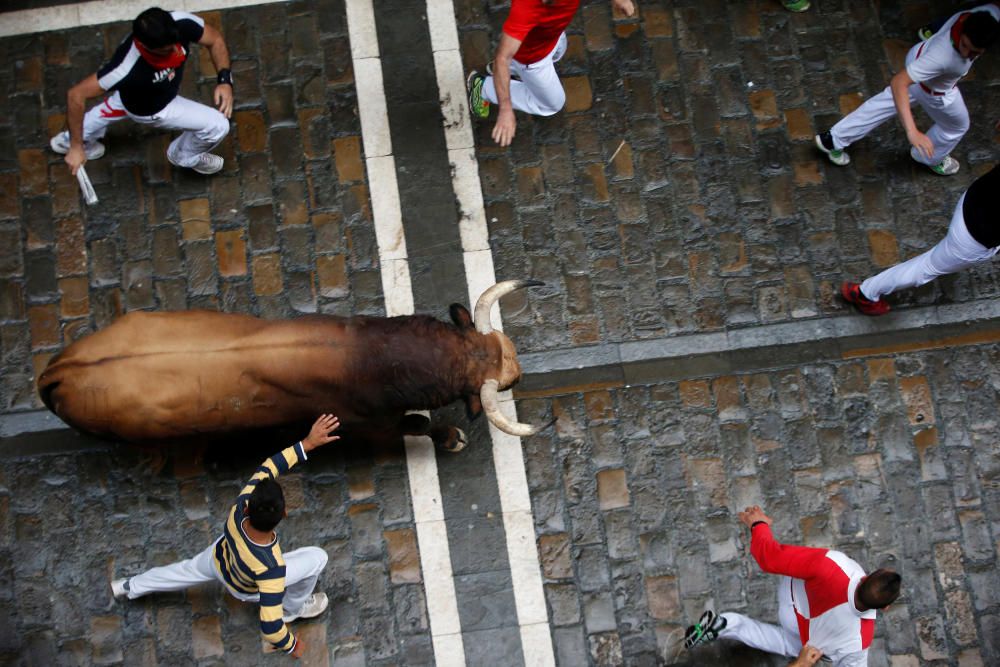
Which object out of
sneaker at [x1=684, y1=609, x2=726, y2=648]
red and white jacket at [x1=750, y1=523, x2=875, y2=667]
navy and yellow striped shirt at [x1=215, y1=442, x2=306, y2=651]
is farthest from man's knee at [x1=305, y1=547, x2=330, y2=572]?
red and white jacket at [x1=750, y1=523, x2=875, y2=667]

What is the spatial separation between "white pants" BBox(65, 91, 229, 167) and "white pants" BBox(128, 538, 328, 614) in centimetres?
314

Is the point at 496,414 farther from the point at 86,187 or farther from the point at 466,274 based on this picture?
the point at 86,187

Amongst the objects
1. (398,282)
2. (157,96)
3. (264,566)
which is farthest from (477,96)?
(264,566)

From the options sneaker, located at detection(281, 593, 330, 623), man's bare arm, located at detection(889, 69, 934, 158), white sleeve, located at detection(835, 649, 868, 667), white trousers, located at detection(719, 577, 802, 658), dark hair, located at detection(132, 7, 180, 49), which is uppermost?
dark hair, located at detection(132, 7, 180, 49)

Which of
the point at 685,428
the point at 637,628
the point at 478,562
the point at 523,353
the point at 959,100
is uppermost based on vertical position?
the point at 959,100

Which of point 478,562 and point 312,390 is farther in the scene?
point 478,562

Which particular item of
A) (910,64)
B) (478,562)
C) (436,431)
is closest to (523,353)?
(436,431)

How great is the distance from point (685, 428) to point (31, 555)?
200 inches

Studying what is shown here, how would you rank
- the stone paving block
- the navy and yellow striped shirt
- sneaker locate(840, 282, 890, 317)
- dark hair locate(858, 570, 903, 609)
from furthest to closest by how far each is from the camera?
sneaker locate(840, 282, 890, 317)
the stone paving block
the navy and yellow striped shirt
dark hair locate(858, 570, 903, 609)

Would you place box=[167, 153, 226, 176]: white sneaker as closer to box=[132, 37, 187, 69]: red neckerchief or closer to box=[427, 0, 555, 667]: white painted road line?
box=[132, 37, 187, 69]: red neckerchief

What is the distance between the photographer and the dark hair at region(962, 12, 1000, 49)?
22.8 feet

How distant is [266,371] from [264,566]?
1267 mm

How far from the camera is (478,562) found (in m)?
7.68

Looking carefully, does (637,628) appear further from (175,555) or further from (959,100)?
(959,100)
